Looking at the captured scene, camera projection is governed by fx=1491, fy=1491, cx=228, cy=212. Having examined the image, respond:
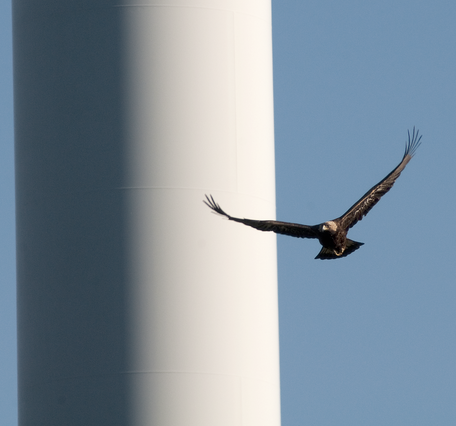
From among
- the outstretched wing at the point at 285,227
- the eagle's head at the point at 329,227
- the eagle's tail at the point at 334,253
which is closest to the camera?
the outstretched wing at the point at 285,227

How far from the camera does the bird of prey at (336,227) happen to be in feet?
65.7

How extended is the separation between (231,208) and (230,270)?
993 millimetres

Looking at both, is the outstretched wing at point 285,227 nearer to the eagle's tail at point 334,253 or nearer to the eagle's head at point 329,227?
the eagle's head at point 329,227

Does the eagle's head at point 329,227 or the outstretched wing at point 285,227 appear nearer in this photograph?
the outstretched wing at point 285,227

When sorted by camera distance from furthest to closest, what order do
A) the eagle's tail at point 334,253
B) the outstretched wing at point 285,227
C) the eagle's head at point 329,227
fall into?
1. the eagle's tail at point 334,253
2. the eagle's head at point 329,227
3. the outstretched wing at point 285,227

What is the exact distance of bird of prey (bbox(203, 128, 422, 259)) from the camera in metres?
20.0

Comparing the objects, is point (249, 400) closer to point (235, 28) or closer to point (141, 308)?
point (141, 308)

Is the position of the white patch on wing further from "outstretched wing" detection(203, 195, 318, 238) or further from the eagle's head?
"outstretched wing" detection(203, 195, 318, 238)

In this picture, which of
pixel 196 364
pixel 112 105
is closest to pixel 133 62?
pixel 112 105

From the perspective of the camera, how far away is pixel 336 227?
2025 centimetres

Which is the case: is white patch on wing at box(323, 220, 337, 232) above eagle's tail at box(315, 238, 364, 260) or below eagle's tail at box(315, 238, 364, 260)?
above

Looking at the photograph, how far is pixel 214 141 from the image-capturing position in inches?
909

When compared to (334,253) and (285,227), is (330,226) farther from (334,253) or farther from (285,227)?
(285,227)

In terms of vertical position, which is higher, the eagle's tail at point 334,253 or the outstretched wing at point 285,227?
the outstretched wing at point 285,227
